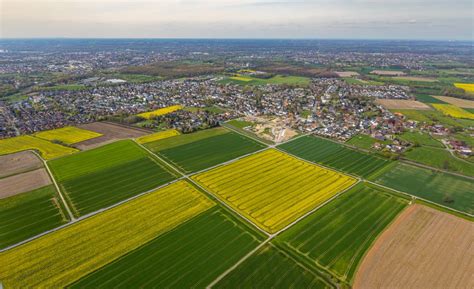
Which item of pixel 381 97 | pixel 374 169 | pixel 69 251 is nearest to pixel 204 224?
pixel 69 251

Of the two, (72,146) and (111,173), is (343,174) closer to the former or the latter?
(111,173)

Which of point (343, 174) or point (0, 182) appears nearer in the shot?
point (0, 182)

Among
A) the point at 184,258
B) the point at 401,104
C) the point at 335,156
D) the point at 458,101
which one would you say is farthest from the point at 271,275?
the point at 458,101

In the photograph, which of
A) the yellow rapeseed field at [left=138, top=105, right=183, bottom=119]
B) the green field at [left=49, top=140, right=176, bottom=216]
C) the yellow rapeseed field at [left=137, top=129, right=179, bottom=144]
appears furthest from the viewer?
the yellow rapeseed field at [left=138, top=105, right=183, bottom=119]

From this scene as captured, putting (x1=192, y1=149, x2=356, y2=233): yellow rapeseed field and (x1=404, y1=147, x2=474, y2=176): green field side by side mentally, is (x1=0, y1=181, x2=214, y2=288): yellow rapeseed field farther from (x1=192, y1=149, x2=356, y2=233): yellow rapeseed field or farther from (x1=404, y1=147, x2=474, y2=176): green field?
(x1=404, y1=147, x2=474, y2=176): green field

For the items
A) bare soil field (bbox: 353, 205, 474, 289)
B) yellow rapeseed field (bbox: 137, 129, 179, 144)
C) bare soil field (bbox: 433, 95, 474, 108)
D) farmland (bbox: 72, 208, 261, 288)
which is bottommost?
bare soil field (bbox: 433, 95, 474, 108)

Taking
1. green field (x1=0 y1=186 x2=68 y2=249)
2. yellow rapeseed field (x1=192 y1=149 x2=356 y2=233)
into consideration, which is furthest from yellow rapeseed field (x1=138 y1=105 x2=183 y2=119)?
green field (x1=0 y1=186 x2=68 y2=249)

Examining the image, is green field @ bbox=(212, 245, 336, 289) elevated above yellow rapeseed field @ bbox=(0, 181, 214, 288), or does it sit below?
below
